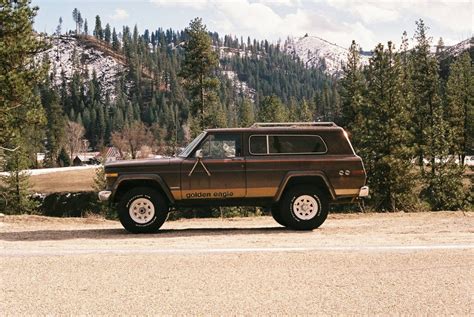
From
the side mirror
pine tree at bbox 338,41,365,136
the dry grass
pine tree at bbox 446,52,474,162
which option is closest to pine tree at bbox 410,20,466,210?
pine tree at bbox 338,41,365,136

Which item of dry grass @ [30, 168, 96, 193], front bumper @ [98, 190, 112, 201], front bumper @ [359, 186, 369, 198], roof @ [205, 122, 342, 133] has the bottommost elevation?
Result: dry grass @ [30, 168, 96, 193]

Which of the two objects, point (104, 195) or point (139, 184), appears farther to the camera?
point (139, 184)

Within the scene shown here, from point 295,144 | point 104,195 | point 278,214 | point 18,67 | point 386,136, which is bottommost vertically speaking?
point 278,214

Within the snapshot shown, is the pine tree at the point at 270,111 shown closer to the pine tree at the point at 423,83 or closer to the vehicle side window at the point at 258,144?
the pine tree at the point at 423,83

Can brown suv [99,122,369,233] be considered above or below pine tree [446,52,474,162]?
below

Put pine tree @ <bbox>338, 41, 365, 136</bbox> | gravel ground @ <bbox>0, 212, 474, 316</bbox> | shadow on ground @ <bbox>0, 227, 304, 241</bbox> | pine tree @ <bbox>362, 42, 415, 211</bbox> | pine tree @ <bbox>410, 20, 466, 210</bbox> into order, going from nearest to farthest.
Result: gravel ground @ <bbox>0, 212, 474, 316</bbox>
shadow on ground @ <bbox>0, 227, 304, 241</bbox>
pine tree @ <bbox>362, 42, 415, 211</bbox>
pine tree @ <bbox>410, 20, 466, 210</bbox>
pine tree @ <bbox>338, 41, 365, 136</bbox>

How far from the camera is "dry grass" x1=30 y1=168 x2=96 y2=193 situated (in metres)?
71.1

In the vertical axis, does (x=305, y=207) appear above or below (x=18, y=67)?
below

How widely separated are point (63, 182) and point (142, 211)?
234 feet

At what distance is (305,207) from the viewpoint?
35.9ft

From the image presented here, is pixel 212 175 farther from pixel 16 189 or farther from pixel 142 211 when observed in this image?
pixel 16 189

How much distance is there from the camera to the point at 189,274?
667 cm

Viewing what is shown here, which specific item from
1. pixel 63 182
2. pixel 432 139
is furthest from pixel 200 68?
pixel 63 182

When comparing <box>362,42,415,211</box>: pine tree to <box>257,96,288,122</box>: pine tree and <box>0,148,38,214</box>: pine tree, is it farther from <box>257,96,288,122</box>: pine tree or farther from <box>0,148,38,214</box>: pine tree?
<box>257,96,288,122</box>: pine tree
